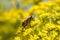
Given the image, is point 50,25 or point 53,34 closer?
point 53,34

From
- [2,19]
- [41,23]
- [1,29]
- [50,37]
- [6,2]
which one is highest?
[6,2]

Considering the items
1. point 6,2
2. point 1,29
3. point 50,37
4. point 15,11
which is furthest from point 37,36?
point 6,2

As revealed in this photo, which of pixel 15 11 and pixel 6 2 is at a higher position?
pixel 6 2

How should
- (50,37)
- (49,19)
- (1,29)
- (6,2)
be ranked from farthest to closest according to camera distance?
(6,2) < (1,29) < (49,19) < (50,37)

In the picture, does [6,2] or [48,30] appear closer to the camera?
[48,30]

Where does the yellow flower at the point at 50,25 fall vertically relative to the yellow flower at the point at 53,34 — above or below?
above

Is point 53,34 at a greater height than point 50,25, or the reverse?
point 50,25

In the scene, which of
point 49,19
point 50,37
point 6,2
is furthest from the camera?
point 6,2

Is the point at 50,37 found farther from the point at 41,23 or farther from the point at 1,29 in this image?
the point at 1,29

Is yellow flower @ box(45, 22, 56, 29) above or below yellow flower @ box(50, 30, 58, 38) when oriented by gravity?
above

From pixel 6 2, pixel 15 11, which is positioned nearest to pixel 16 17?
pixel 15 11
